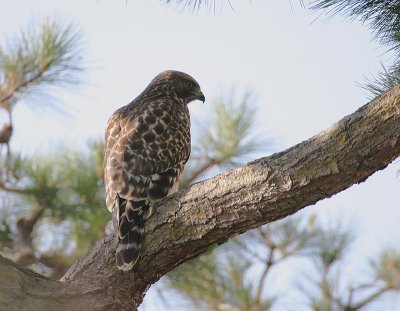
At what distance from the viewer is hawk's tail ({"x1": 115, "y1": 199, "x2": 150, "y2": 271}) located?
4.00 metres

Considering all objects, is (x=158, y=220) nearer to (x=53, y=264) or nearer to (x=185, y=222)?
(x=185, y=222)

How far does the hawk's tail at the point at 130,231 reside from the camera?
3999 millimetres

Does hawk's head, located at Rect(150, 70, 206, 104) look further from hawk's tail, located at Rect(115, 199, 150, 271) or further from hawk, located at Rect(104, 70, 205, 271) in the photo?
hawk's tail, located at Rect(115, 199, 150, 271)

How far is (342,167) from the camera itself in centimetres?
358

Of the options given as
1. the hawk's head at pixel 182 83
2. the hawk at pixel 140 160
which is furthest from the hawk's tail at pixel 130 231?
the hawk's head at pixel 182 83

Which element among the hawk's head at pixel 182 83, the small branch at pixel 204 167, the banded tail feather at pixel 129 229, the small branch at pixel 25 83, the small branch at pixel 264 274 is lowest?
the small branch at pixel 264 274

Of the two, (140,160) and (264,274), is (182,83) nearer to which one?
(140,160)

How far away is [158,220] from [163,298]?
10.7 ft

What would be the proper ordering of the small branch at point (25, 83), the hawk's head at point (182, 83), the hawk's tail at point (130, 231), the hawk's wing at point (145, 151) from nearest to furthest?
1. the hawk's tail at point (130, 231)
2. the hawk's wing at point (145, 151)
3. the hawk's head at point (182, 83)
4. the small branch at point (25, 83)

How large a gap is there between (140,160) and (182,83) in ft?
4.92

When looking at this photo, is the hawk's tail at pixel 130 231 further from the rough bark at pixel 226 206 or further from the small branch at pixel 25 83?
the small branch at pixel 25 83

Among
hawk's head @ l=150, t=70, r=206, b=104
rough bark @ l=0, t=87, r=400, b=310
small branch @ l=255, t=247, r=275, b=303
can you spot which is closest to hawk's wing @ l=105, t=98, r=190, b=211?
rough bark @ l=0, t=87, r=400, b=310

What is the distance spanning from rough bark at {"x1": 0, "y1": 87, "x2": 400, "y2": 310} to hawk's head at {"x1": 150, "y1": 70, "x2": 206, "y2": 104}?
200cm

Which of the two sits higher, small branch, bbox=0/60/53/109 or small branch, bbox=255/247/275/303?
small branch, bbox=0/60/53/109
